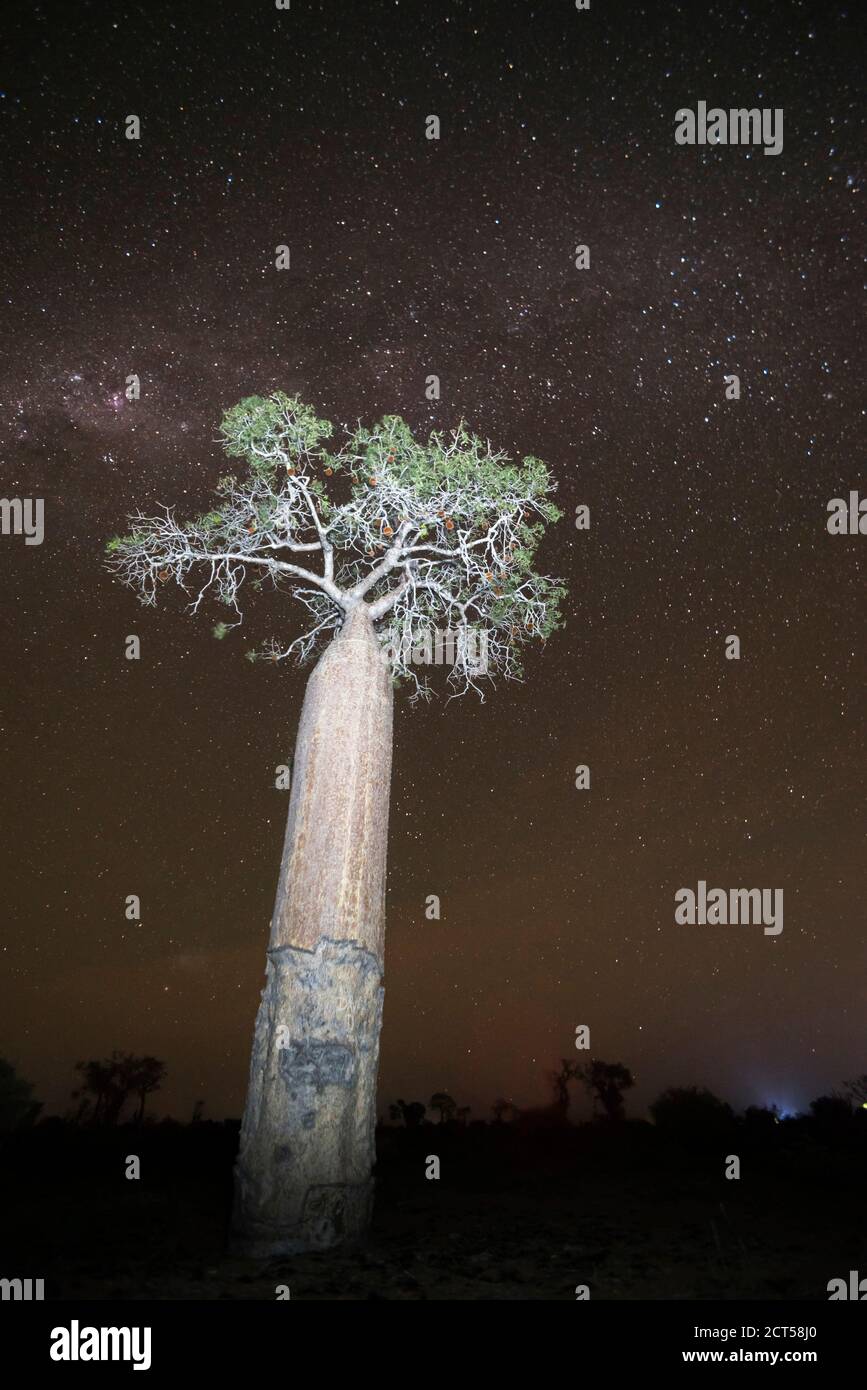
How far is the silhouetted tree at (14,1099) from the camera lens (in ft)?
99.4

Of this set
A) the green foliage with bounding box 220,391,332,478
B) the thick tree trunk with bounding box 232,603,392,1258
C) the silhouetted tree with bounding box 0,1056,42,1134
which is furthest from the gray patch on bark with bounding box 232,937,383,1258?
the silhouetted tree with bounding box 0,1056,42,1134

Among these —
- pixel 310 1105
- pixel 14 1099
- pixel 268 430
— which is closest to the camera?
pixel 310 1105

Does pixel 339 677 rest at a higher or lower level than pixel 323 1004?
higher

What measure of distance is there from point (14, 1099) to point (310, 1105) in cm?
2992

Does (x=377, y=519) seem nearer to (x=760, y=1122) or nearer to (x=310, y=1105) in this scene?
(x=310, y=1105)

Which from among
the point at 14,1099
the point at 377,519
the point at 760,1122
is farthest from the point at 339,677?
the point at 14,1099

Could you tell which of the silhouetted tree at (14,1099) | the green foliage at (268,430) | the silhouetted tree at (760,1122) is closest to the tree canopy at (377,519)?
the green foliage at (268,430)

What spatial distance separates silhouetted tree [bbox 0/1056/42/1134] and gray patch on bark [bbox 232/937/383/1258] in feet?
91.2

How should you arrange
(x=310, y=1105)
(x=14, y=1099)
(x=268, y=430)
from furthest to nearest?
(x=14, y=1099) → (x=268, y=430) → (x=310, y=1105)

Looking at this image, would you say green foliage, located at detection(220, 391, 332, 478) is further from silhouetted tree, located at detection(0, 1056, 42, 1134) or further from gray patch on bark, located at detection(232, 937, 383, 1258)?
silhouetted tree, located at detection(0, 1056, 42, 1134)

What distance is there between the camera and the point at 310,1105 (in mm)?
7613

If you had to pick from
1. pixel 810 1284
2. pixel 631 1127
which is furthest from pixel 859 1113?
pixel 810 1284

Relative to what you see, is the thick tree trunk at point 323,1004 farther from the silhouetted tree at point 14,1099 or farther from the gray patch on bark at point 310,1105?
the silhouetted tree at point 14,1099

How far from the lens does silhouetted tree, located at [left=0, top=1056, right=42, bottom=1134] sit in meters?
30.3
